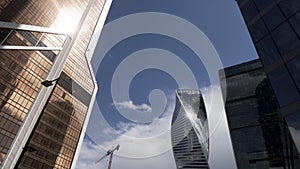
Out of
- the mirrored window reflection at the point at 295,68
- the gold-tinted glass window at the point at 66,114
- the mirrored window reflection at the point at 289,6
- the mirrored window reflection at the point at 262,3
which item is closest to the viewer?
the mirrored window reflection at the point at 295,68

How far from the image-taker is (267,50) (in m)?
20.9

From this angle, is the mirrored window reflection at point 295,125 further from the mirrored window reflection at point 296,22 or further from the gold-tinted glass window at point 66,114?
the gold-tinted glass window at point 66,114

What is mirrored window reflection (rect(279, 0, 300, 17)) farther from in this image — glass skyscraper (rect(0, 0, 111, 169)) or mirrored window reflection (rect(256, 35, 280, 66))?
glass skyscraper (rect(0, 0, 111, 169))

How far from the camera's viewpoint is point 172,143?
16275 centimetres

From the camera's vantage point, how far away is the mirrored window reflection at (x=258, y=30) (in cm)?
2171

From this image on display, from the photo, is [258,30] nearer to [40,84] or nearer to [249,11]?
[249,11]

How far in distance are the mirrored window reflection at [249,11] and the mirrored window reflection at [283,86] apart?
321 inches

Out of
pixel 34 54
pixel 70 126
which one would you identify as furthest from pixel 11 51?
pixel 70 126

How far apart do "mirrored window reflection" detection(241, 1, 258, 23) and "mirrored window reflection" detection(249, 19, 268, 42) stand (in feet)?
4.37

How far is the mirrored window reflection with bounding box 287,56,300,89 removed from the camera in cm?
1689

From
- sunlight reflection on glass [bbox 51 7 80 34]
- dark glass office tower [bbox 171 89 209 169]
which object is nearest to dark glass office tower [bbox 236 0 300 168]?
sunlight reflection on glass [bbox 51 7 80 34]

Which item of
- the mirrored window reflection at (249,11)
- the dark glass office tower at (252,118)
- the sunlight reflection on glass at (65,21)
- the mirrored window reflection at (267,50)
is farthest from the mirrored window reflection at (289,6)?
the sunlight reflection on glass at (65,21)

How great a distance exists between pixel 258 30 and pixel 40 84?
74.6m

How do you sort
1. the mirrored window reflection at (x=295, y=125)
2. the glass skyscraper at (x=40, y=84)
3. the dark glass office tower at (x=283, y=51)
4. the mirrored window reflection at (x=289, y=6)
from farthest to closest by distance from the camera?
the glass skyscraper at (x=40, y=84) → the mirrored window reflection at (x=289, y=6) → the dark glass office tower at (x=283, y=51) → the mirrored window reflection at (x=295, y=125)
